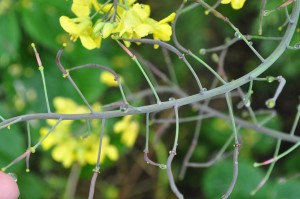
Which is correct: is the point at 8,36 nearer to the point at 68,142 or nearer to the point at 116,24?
the point at 68,142

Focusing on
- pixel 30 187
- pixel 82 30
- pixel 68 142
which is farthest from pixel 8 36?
pixel 82 30

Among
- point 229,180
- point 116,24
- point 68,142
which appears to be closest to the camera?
point 116,24

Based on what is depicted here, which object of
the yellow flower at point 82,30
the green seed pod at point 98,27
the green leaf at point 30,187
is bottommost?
the green seed pod at point 98,27

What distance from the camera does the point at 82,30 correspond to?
0.68 m

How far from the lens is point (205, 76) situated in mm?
1669

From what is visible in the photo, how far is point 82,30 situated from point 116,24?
2.0 inches

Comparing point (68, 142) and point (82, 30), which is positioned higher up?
point (68, 142)

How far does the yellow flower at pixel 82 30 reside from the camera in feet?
2.21

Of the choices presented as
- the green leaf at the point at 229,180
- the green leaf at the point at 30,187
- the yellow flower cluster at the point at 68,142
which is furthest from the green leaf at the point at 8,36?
the green leaf at the point at 229,180

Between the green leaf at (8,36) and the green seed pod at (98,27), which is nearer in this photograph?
the green seed pod at (98,27)

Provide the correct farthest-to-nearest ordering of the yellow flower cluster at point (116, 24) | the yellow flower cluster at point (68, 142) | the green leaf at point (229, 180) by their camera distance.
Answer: the green leaf at point (229, 180), the yellow flower cluster at point (68, 142), the yellow flower cluster at point (116, 24)

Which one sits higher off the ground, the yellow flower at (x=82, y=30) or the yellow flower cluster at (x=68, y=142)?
the yellow flower cluster at (x=68, y=142)

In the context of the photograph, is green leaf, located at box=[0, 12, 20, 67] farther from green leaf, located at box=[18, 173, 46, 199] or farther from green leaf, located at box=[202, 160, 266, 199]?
green leaf, located at box=[202, 160, 266, 199]

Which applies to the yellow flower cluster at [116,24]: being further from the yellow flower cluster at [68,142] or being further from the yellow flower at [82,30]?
the yellow flower cluster at [68,142]
